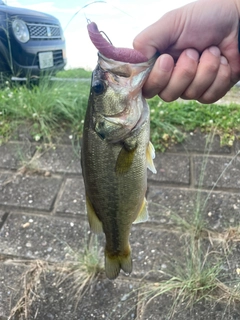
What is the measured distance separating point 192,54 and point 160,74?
179 mm

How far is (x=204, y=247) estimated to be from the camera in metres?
2.42

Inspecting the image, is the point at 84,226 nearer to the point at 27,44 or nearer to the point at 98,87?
the point at 98,87

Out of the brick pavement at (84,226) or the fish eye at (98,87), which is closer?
the fish eye at (98,87)

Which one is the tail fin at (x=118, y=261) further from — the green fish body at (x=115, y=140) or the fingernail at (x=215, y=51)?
the fingernail at (x=215, y=51)

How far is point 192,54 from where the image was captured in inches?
59.2

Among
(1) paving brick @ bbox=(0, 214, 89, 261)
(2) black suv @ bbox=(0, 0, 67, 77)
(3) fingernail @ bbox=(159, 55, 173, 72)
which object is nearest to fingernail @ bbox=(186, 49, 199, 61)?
(3) fingernail @ bbox=(159, 55, 173, 72)

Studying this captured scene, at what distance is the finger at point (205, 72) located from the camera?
149cm

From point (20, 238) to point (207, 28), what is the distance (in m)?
1.77

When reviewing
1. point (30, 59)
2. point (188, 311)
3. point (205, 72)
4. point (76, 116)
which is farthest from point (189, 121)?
point (30, 59)

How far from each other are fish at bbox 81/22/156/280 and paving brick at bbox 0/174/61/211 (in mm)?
1432

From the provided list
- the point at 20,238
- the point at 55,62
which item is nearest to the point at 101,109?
the point at 20,238

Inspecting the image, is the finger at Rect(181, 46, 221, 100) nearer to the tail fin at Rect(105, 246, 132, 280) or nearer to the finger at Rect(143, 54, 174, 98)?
the finger at Rect(143, 54, 174, 98)

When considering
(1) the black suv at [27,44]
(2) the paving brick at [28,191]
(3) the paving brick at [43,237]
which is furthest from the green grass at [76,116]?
(3) the paving brick at [43,237]

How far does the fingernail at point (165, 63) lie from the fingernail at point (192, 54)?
108 millimetres
